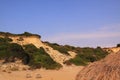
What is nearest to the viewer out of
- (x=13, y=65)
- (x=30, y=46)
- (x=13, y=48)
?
(x=13, y=65)

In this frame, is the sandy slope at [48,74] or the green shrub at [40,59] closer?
the sandy slope at [48,74]

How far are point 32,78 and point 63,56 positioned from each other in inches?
521

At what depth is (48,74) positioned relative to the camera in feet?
76.3

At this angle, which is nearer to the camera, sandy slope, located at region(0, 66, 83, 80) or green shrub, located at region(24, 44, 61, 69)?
sandy slope, located at region(0, 66, 83, 80)

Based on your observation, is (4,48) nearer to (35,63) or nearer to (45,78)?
(35,63)

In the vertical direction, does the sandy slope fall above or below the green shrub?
below

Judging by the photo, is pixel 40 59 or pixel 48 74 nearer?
pixel 48 74

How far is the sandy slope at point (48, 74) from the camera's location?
1959 centimetres

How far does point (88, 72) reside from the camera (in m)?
7.33

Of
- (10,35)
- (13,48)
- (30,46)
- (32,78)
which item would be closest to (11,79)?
(32,78)

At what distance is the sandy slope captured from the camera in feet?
64.3

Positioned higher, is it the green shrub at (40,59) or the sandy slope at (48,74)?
the green shrub at (40,59)

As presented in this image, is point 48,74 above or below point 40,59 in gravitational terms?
below

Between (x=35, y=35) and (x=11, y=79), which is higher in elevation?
(x=35, y=35)
